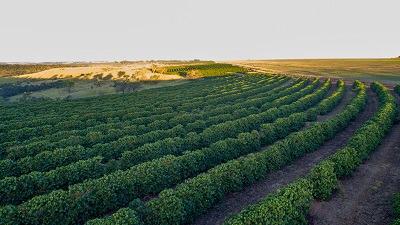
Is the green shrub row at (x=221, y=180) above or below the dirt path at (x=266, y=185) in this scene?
above

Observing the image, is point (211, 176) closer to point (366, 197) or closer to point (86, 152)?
point (366, 197)

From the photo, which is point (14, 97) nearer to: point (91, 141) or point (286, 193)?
point (91, 141)

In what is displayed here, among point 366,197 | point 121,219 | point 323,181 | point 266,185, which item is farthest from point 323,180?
point 121,219

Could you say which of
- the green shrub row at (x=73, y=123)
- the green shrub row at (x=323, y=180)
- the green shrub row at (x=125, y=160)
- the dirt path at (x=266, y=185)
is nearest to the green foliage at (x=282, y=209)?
the green shrub row at (x=323, y=180)

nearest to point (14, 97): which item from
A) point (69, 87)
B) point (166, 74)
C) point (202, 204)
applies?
point (69, 87)

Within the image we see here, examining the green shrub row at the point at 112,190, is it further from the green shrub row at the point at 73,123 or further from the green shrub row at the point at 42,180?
the green shrub row at the point at 73,123

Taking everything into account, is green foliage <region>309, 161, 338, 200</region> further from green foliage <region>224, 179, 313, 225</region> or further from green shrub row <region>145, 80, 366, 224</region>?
green shrub row <region>145, 80, 366, 224</region>
